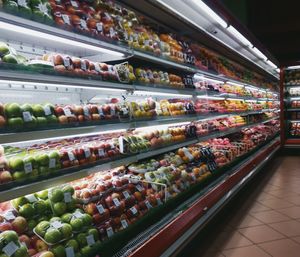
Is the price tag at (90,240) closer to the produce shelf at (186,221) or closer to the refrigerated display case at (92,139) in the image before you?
the refrigerated display case at (92,139)

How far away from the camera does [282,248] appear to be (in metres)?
3.20

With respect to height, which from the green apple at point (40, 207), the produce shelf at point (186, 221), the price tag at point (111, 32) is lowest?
the produce shelf at point (186, 221)

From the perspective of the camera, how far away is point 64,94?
8.54 feet

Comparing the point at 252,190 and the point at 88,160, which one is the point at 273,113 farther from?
the point at 88,160

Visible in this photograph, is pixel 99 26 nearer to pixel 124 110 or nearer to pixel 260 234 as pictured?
pixel 124 110

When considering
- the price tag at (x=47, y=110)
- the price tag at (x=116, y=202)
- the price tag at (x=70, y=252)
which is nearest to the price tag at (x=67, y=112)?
the price tag at (x=47, y=110)

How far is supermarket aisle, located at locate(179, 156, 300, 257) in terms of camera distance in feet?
10.3

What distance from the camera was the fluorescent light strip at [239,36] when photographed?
4375 millimetres

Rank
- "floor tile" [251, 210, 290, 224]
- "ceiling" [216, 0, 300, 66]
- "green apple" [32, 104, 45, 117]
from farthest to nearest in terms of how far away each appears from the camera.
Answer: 1. "ceiling" [216, 0, 300, 66]
2. "floor tile" [251, 210, 290, 224]
3. "green apple" [32, 104, 45, 117]

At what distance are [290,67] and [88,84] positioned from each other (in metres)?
8.37

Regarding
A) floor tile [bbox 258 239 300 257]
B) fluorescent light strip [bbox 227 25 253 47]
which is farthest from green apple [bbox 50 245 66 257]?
fluorescent light strip [bbox 227 25 253 47]

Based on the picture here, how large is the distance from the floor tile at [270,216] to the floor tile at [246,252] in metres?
0.86

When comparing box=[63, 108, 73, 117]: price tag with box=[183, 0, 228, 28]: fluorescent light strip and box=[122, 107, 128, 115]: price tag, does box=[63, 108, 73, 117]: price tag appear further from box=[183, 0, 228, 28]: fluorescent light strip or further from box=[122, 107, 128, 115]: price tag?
box=[183, 0, 228, 28]: fluorescent light strip

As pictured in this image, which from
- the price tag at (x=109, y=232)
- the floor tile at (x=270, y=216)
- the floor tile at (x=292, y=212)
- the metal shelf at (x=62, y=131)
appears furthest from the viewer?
the floor tile at (x=292, y=212)
